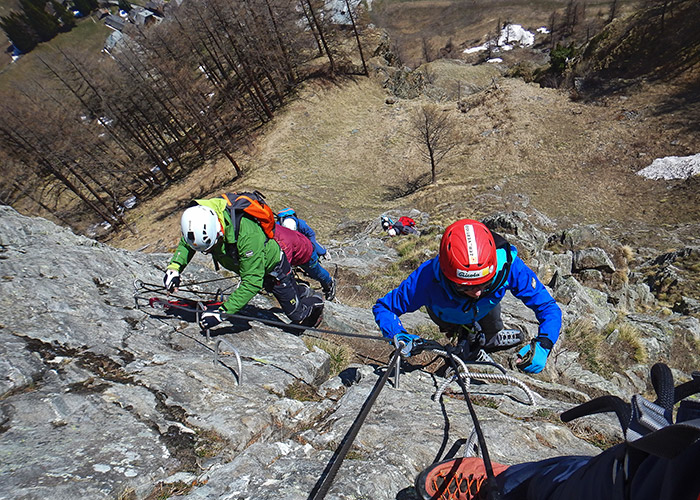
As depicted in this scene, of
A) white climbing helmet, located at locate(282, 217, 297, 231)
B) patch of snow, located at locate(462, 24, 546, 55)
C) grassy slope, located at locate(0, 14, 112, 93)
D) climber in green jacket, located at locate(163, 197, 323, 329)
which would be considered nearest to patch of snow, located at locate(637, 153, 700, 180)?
white climbing helmet, located at locate(282, 217, 297, 231)

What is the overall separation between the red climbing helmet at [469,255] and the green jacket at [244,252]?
2981 mm

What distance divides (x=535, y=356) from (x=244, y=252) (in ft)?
14.0

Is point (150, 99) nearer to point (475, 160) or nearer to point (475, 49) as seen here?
point (475, 160)

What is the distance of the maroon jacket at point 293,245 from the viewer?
6.73 m

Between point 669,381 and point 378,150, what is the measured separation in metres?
33.5

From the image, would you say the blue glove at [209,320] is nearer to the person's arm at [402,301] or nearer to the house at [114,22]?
the person's arm at [402,301]

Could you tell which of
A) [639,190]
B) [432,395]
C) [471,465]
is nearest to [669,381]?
[471,465]

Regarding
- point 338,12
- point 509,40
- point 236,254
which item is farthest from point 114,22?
point 236,254

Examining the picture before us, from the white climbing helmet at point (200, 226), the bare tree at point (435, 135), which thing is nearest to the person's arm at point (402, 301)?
the white climbing helmet at point (200, 226)

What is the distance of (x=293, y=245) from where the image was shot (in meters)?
7.10

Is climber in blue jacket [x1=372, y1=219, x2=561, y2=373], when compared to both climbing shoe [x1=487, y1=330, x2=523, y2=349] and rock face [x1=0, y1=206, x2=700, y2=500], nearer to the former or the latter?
climbing shoe [x1=487, y1=330, x2=523, y2=349]

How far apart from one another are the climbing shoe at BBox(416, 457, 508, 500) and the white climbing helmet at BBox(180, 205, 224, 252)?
3.97m

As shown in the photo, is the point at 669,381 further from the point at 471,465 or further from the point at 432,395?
the point at 432,395

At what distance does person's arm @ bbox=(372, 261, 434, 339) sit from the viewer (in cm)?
441
